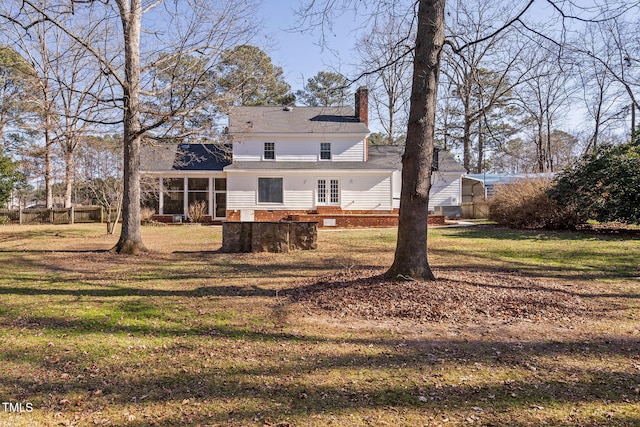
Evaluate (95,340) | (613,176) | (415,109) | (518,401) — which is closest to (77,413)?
(95,340)

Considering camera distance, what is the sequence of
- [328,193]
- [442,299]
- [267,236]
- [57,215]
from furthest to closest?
[57,215], [328,193], [267,236], [442,299]

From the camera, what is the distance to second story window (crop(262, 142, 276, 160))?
25942 mm

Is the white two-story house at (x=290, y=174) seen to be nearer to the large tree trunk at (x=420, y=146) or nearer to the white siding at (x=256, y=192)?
the white siding at (x=256, y=192)

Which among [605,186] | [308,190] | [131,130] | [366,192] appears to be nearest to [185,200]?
[308,190]

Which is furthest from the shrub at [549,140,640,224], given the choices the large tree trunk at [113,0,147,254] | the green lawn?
the large tree trunk at [113,0,147,254]

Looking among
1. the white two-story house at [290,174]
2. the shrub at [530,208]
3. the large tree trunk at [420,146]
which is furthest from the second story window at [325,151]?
the large tree trunk at [420,146]

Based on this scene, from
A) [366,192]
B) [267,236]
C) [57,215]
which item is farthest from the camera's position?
[57,215]

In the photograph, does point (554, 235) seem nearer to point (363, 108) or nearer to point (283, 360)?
point (283, 360)

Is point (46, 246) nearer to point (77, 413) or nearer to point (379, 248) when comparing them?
point (379, 248)

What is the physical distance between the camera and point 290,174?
24875mm

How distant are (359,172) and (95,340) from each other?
21.5 meters

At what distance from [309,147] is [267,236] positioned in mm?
15379

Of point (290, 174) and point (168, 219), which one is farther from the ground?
point (290, 174)

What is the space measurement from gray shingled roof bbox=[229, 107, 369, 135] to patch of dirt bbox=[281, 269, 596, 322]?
1920 cm
